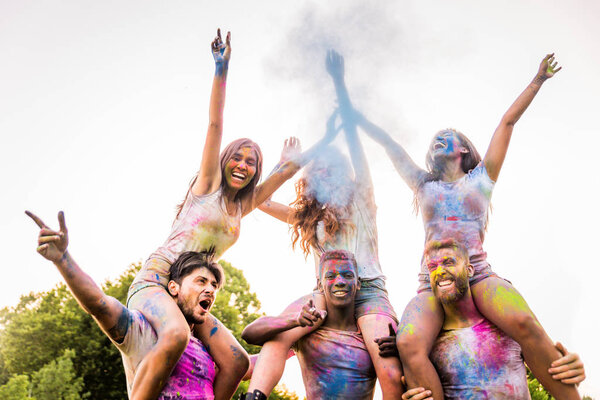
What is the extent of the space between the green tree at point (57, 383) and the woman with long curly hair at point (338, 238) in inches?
560

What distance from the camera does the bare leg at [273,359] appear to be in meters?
4.80

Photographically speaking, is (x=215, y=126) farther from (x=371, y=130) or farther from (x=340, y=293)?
(x=340, y=293)

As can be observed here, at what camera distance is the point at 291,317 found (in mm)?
5090

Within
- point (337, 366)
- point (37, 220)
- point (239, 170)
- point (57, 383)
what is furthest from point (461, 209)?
point (57, 383)

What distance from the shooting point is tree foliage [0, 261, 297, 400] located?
693 inches

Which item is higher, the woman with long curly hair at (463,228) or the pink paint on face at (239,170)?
the pink paint on face at (239,170)

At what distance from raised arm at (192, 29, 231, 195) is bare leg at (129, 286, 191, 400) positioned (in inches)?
51.6

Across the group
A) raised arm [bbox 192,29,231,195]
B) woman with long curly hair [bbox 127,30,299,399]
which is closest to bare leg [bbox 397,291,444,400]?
woman with long curly hair [bbox 127,30,299,399]

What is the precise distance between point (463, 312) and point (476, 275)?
38 cm

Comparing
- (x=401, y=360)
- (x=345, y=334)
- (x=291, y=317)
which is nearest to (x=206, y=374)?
(x=291, y=317)

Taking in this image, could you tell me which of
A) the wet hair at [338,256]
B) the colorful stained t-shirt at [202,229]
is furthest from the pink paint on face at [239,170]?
the wet hair at [338,256]

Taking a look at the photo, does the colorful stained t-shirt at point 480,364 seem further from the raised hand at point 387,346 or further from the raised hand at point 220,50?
the raised hand at point 220,50

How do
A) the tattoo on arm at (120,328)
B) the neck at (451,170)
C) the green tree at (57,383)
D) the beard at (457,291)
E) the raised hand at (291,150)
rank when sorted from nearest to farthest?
the tattoo on arm at (120,328)
the beard at (457,291)
the neck at (451,170)
the raised hand at (291,150)
the green tree at (57,383)

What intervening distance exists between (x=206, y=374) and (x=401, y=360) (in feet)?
5.84
